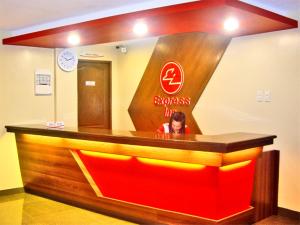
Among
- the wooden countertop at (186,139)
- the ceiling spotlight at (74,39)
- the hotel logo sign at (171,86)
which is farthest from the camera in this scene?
the hotel logo sign at (171,86)

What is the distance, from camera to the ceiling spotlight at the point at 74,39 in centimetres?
540

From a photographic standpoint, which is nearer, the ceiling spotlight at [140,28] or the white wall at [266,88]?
the ceiling spotlight at [140,28]

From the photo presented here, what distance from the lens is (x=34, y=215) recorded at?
5008 millimetres

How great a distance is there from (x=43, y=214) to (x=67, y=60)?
8.92 ft

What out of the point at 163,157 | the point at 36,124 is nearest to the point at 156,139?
the point at 163,157

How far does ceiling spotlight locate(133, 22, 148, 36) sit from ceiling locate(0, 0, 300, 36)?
0.57 feet

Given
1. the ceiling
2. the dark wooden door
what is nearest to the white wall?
the ceiling

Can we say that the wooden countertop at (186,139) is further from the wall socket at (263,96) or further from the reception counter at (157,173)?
the wall socket at (263,96)

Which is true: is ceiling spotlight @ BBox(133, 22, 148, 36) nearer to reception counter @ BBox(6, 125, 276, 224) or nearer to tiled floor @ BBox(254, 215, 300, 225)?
reception counter @ BBox(6, 125, 276, 224)

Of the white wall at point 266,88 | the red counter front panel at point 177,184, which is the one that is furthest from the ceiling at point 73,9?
the red counter front panel at point 177,184

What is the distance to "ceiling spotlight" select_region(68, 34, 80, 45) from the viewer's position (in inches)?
213

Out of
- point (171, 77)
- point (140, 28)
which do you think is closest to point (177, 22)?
point (140, 28)

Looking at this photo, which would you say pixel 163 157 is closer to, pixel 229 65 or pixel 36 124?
pixel 229 65

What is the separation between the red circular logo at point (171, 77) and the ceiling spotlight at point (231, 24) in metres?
1.53
